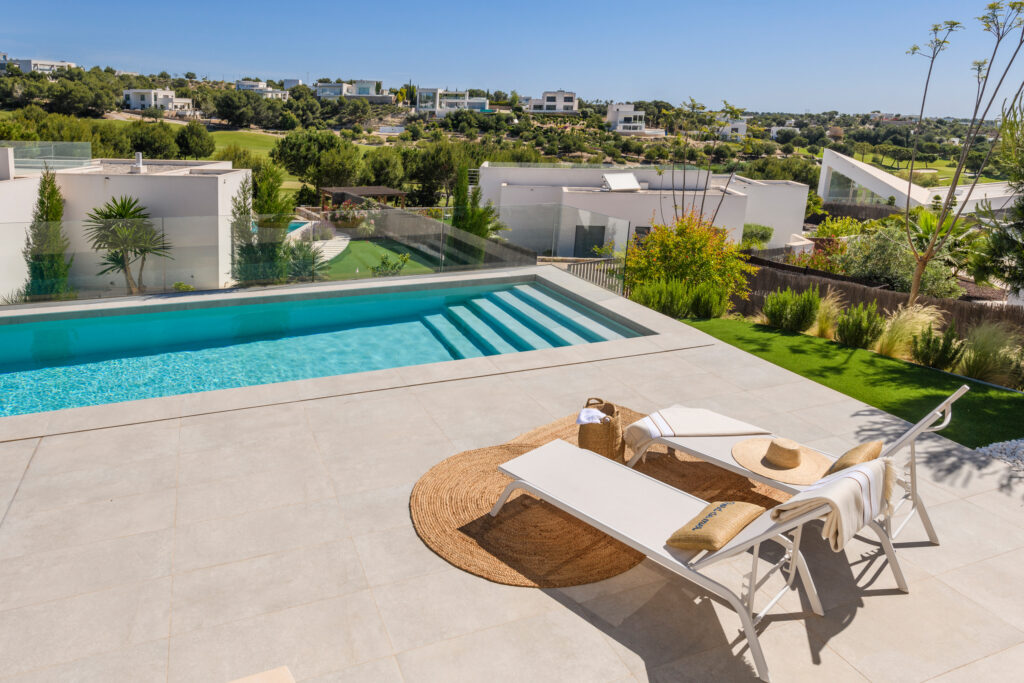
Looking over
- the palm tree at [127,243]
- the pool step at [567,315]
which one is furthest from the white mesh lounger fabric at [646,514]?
the palm tree at [127,243]

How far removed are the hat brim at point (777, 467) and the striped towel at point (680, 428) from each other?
16cm

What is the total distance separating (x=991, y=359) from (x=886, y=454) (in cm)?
481

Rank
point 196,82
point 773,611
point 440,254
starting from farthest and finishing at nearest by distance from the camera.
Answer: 1. point 196,82
2. point 440,254
3. point 773,611

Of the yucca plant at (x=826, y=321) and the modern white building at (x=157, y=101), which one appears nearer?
the yucca plant at (x=826, y=321)

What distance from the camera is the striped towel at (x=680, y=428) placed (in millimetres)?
4750

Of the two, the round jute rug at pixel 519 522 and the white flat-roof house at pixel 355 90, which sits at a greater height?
the white flat-roof house at pixel 355 90

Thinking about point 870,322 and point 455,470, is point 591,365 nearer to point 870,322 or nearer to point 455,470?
point 455,470

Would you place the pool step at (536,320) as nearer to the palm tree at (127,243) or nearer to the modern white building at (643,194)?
the palm tree at (127,243)

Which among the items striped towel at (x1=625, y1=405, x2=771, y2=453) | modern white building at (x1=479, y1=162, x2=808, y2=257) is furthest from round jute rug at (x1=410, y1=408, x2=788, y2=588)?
modern white building at (x1=479, y1=162, x2=808, y2=257)

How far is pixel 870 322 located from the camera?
28.5 feet

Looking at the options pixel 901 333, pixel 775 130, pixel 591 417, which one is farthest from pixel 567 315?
pixel 775 130

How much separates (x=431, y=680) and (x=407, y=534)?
1.16 m

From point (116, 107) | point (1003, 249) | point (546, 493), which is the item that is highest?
point (116, 107)

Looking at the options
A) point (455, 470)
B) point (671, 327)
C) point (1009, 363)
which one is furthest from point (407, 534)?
point (1009, 363)
